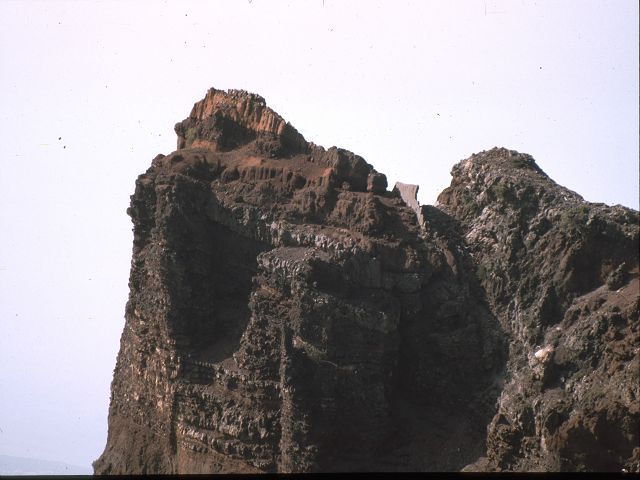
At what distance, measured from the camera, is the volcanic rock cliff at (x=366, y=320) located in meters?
29.3

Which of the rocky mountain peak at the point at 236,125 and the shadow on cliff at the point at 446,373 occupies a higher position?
the rocky mountain peak at the point at 236,125

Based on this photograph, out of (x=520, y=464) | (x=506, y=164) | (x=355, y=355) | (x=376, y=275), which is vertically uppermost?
(x=506, y=164)

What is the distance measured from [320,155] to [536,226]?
275 inches

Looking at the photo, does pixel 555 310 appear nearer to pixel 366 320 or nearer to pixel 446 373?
pixel 446 373

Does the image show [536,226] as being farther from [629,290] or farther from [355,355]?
[355,355]

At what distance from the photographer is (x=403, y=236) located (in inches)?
1325

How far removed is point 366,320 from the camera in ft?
103

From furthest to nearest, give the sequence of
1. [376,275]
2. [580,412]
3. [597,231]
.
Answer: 1. [376,275]
2. [597,231]
3. [580,412]

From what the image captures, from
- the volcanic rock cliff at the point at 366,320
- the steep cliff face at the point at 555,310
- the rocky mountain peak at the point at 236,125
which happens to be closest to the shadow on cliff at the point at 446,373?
the volcanic rock cliff at the point at 366,320

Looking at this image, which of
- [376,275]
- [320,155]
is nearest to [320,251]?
[376,275]

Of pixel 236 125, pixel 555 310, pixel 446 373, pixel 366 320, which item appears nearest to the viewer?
pixel 555 310

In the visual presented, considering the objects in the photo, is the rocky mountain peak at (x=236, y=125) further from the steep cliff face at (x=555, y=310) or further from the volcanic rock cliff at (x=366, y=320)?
the steep cliff face at (x=555, y=310)

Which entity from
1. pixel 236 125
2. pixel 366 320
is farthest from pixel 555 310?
pixel 236 125

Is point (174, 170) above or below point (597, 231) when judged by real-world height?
above
